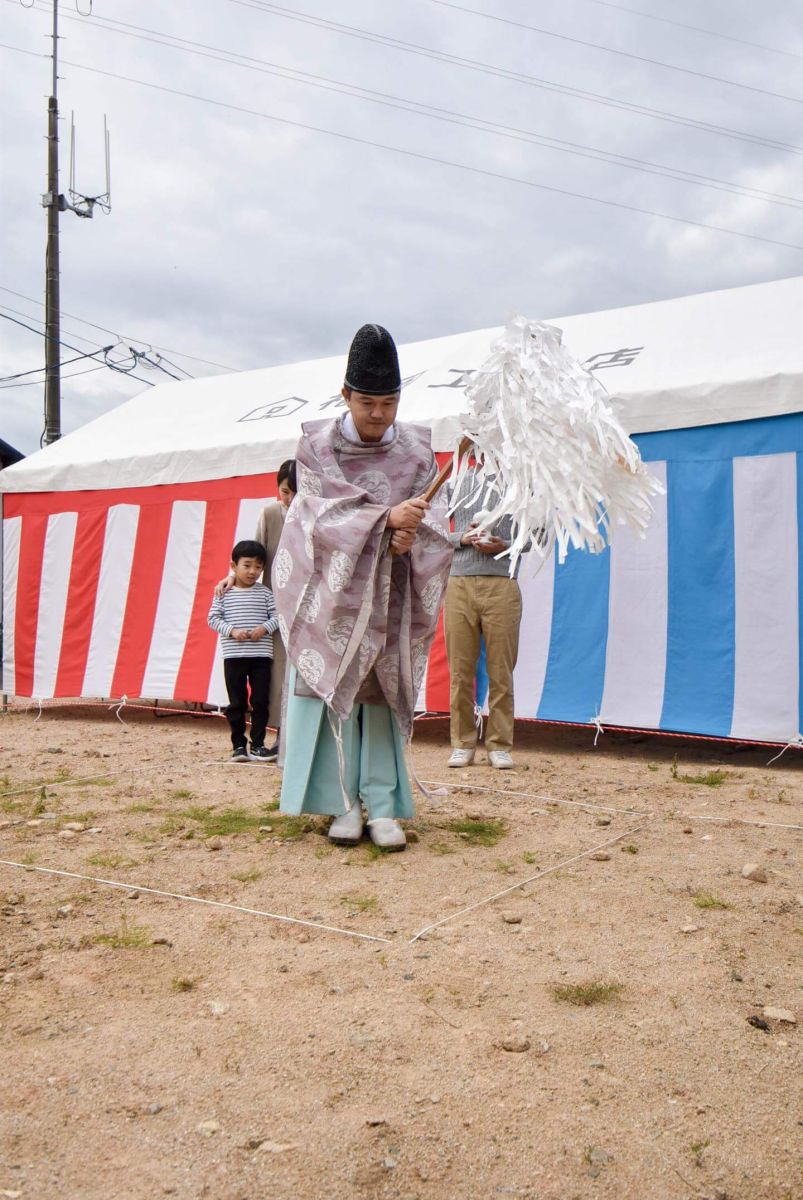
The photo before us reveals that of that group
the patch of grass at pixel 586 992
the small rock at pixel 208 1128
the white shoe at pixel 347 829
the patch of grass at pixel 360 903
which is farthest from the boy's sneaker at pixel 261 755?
the small rock at pixel 208 1128

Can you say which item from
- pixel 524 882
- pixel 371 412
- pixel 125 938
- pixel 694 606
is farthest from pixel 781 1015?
pixel 694 606

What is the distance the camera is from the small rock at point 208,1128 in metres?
1.41

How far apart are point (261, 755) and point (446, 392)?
2.38 metres

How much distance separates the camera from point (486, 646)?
4.72 m

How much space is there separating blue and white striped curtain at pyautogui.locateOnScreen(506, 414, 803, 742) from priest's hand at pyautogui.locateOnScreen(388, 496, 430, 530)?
6.32 feet

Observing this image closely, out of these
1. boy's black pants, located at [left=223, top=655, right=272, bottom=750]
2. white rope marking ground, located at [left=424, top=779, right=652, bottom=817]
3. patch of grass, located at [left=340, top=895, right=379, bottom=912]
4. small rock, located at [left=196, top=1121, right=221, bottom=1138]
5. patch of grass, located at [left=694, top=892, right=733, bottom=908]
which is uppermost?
boy's black pants, located at [left=223, top=655, right=272, bottom=750]

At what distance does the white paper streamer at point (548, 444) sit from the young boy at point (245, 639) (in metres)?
2.14

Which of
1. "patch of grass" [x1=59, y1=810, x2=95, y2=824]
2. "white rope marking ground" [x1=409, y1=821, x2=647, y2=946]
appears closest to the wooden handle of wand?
"white rope marking ground" [x1=409, y1=821, x2=647, y2=946]

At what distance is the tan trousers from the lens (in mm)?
4672

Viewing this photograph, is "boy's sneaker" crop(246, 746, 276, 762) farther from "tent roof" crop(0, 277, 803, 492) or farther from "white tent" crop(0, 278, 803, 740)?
"tent roof" crop(0, 277, 803, 492)

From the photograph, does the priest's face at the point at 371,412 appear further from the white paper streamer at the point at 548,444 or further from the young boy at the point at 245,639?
the young boy at the point at 245,639

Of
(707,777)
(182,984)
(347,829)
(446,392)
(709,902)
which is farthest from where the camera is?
(446,392)

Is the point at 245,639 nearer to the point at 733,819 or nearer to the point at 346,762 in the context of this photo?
the point at 346,762

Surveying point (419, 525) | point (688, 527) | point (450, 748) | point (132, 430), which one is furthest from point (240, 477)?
point (419, 525)
